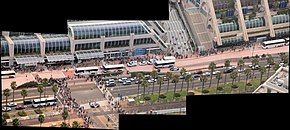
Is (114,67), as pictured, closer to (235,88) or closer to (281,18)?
(281,18)

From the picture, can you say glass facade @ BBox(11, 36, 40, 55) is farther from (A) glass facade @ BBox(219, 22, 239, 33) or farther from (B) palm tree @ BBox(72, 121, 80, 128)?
(A) glass facade @ BBox(219, 22, 239, 33)

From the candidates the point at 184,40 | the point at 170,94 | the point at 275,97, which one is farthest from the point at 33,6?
the point at 184,40

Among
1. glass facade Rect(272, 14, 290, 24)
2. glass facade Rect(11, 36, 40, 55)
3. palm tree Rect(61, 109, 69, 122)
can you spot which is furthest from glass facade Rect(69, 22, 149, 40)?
glass facade Rect(272, 14, 290, 24)

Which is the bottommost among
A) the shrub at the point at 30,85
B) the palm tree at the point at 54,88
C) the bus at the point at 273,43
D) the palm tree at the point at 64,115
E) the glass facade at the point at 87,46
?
the palm tree at the point at 64,115

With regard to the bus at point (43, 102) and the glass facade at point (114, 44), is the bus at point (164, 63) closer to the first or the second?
the bus at point (43, 102)

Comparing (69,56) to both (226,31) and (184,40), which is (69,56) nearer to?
(184,40)

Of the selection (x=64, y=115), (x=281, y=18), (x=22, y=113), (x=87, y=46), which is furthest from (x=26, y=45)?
(x=281, y=18)

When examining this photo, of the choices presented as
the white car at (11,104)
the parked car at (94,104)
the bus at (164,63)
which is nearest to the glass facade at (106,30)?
the bus at (164,63)
